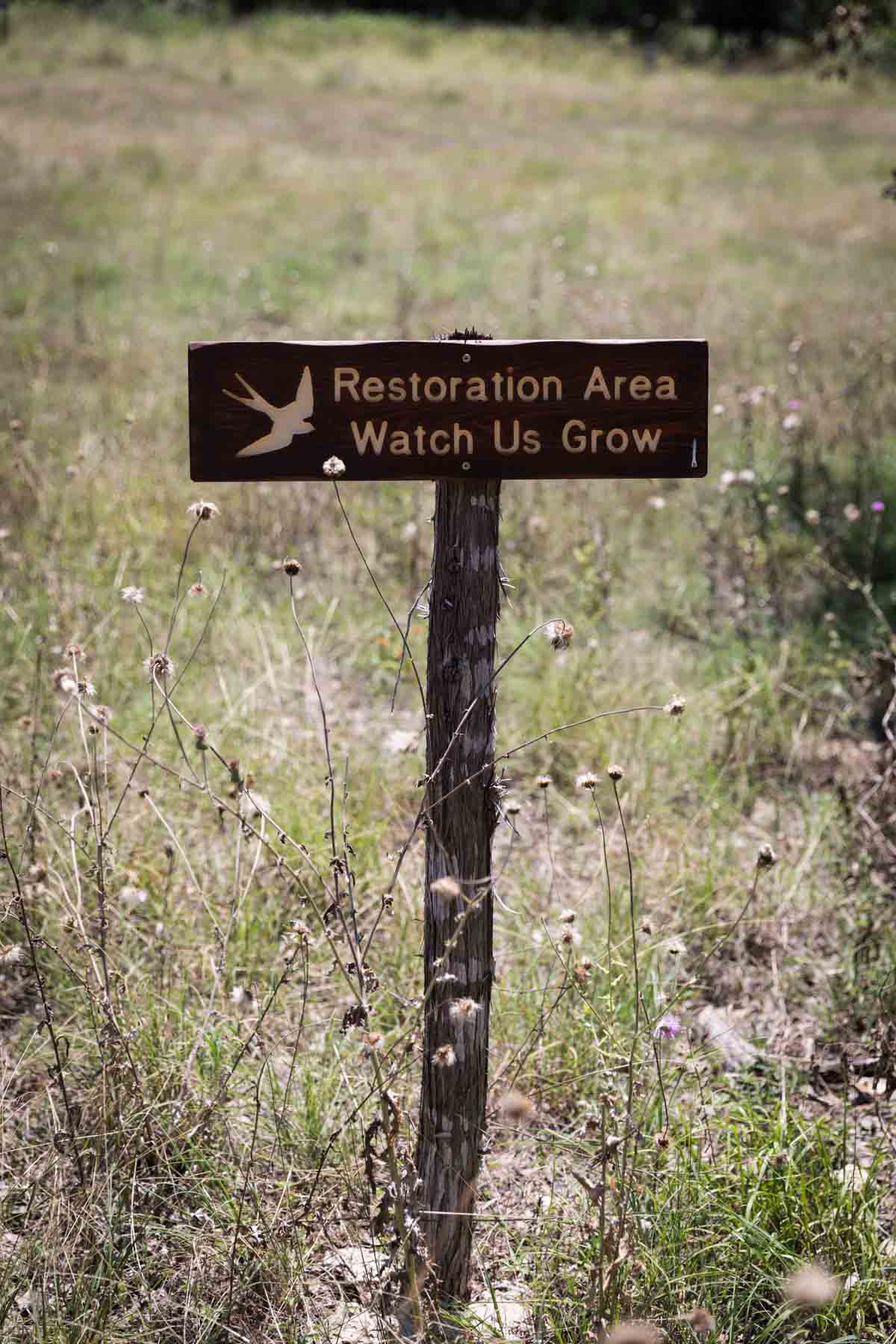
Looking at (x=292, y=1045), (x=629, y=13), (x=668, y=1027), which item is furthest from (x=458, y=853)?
(x=629, y=13)

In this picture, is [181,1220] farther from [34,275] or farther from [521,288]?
[34,275]

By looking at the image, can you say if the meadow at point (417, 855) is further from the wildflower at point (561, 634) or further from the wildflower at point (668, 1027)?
the wildflower at point (561, 634)

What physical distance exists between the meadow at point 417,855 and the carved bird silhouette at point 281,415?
27cm

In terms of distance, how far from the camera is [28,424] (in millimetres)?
5414

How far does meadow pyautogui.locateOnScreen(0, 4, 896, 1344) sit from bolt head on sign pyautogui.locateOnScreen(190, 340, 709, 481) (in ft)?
0.84

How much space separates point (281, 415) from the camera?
174 cm

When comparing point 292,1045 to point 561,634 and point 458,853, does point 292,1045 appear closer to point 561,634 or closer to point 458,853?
point 458,853

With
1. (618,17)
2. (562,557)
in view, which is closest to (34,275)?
(562,557)

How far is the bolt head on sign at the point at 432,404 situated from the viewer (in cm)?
173

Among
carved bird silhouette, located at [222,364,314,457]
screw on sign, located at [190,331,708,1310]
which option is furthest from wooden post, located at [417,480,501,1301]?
carved bird silhouette, located at [222,364,314,457]

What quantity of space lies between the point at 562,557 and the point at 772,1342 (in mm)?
3325

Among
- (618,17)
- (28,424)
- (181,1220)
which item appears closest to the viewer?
(181,1220)

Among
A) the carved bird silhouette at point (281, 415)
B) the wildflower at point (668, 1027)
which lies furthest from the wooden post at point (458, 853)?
the wildflower at point (668, 1027)

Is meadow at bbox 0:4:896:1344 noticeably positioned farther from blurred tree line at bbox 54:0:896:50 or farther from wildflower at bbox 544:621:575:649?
blurred tree line at bbox 54:0:896:50
